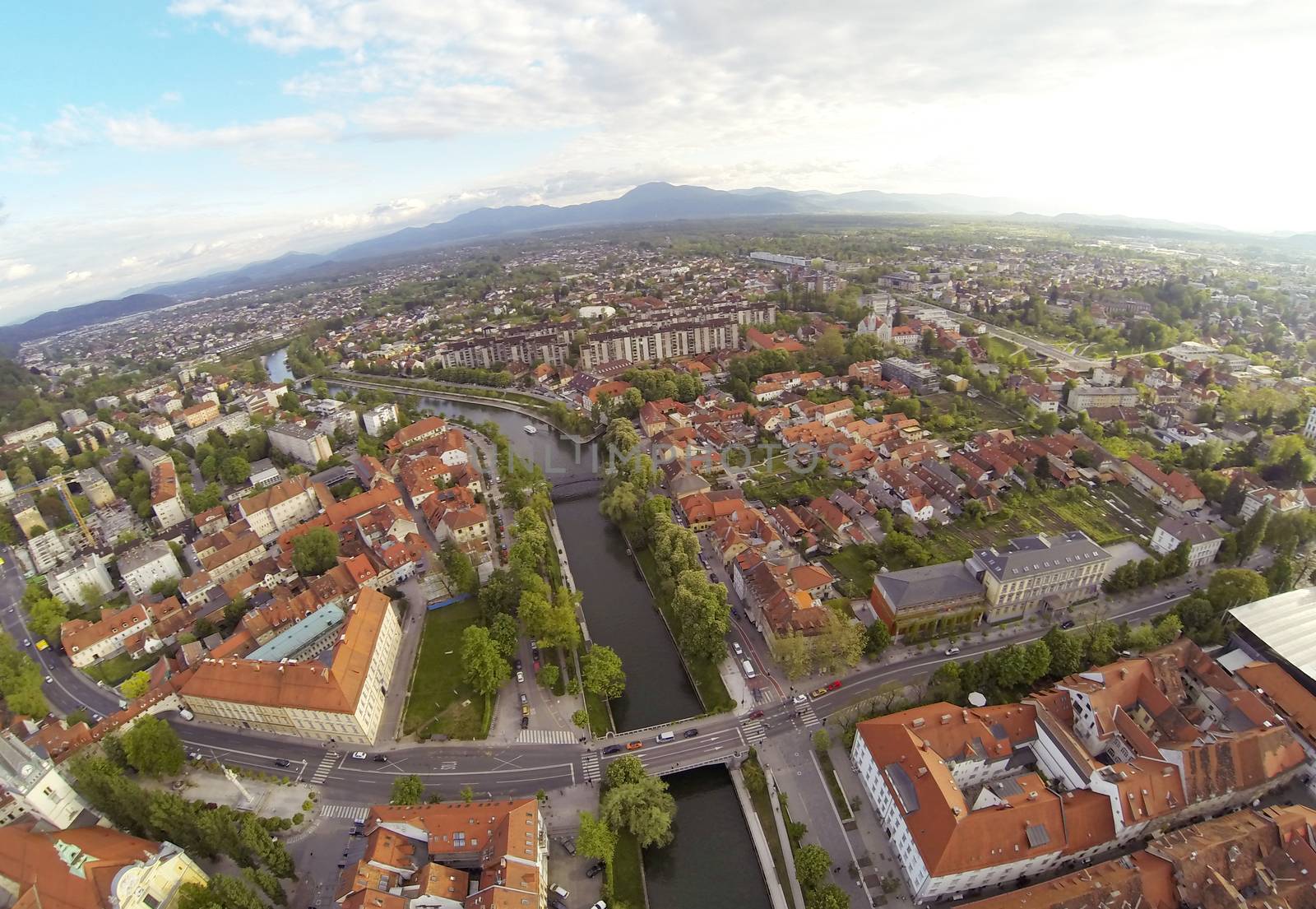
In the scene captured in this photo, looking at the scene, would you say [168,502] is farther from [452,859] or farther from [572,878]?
[572,878]

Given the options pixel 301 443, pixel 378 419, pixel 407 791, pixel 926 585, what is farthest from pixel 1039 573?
pixel 301 443

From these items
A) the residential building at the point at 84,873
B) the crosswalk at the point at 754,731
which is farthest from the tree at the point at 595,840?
the residential building at the point at 84,873

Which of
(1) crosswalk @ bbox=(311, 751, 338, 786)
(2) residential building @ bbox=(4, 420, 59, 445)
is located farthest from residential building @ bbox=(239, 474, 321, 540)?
(2) residential building @ bbox=(4, 420, 59, 445)

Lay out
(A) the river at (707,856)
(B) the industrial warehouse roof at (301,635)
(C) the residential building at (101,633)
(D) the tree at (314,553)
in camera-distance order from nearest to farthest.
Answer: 1. (A) the river at (707,856)
2. (B) the industrial warehouse roof at (301,635)
3. (C) the residential building at (101,633)
4. (D) the tree at (314,553)

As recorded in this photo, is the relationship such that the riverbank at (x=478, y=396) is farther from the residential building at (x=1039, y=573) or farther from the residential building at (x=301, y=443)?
the residential building at (x=1039, y=573)

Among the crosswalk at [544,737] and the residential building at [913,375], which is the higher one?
the residential building at [913,375]
